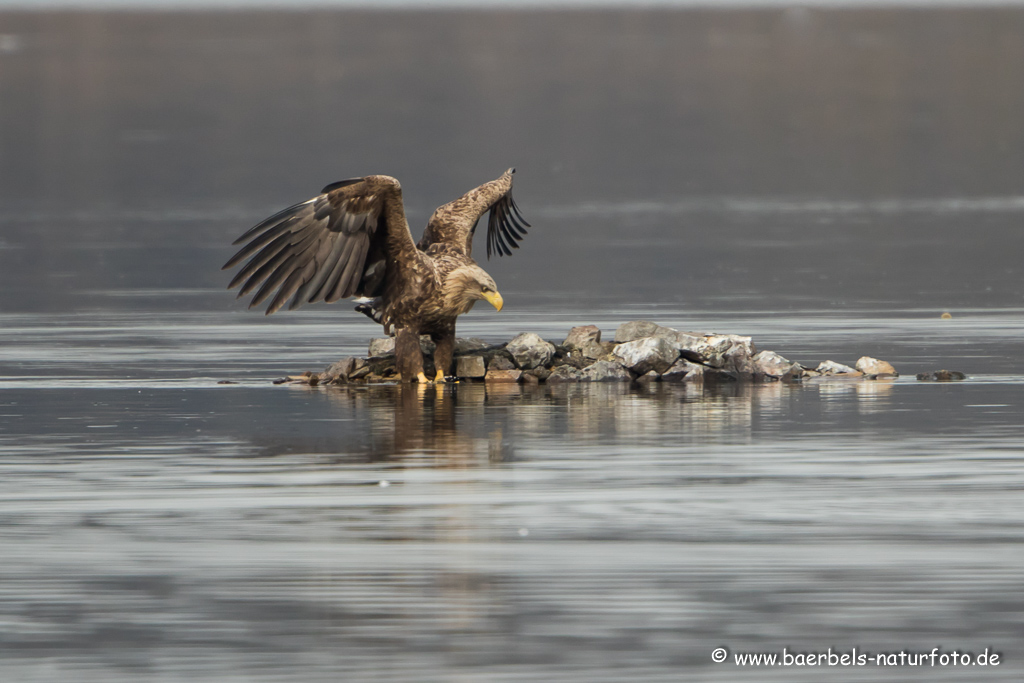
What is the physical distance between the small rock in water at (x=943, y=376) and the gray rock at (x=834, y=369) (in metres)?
0.58

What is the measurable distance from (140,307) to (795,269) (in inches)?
362

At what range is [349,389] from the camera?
16.1m

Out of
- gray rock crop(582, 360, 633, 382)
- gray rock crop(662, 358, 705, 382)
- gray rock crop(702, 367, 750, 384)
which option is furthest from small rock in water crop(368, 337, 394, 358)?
gray rock crop(702, 367, 750, 384)

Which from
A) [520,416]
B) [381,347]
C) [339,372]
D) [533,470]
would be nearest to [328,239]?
[339,372]

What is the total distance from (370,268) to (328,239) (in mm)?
532

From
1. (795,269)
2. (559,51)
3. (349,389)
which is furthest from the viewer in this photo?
(559,51)

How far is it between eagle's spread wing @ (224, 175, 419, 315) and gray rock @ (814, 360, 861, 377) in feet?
10.9

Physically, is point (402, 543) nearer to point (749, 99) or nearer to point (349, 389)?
point (349, 389)

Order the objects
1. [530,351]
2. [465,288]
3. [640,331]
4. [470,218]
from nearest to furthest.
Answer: [465,288], [530,351], [640,331], [470,218]

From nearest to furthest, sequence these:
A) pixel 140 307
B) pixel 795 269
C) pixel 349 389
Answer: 1. pixel 349 389
2. pixel 140 307
3. pixel 795 269

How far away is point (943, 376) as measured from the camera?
15828 mm

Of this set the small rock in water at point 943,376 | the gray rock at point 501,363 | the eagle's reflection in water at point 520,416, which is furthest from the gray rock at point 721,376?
the gray rock at point 501,363

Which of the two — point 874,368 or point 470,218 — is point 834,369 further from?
point 470,218

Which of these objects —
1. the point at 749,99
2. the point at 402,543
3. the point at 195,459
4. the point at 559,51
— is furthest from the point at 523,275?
the point at 559,51
